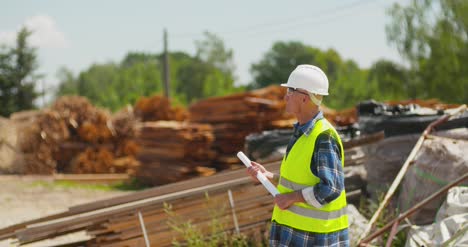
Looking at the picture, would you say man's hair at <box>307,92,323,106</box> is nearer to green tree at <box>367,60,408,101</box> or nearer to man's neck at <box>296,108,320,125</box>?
man's neck at <box>296,108,320,125</box>

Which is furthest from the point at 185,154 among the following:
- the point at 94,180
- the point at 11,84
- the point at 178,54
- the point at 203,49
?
the point at 178,54

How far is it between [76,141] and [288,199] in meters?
15.1

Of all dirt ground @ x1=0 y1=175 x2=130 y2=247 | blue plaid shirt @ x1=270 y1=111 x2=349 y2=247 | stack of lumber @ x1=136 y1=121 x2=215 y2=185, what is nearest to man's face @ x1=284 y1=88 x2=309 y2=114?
blue plaid shirt @ x1=270 y1=111 x2=349 y2=247

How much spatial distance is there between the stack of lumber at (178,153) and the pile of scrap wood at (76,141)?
7.23 ft

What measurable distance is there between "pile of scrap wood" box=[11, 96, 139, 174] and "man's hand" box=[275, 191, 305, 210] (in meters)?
14.1

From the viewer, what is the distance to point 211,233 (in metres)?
5.98

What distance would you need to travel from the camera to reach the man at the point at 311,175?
10.7ft

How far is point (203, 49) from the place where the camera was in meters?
59.8

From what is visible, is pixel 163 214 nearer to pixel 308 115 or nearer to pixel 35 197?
pixel 308 115

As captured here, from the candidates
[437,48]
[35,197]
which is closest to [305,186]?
[35,197]

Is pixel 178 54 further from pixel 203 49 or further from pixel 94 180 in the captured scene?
pixel 94 180

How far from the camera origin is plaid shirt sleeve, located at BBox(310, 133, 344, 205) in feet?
10.6

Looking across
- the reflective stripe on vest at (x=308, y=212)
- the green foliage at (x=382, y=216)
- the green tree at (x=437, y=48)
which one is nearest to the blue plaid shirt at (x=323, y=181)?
the reflective stripe on vest at (x=308, y=212)

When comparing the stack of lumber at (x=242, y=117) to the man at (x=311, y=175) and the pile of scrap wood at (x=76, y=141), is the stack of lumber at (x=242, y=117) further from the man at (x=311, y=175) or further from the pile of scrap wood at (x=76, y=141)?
the man at (x=311, y=175)
